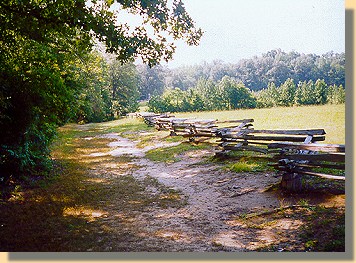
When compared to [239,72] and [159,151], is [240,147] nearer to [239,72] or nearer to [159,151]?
[239,72]

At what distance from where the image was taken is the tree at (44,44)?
4.35 meters

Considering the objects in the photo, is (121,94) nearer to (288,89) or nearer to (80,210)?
(288,89)

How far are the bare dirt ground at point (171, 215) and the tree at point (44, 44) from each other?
1.20 metres

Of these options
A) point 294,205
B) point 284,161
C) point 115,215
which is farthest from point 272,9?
point 115,215

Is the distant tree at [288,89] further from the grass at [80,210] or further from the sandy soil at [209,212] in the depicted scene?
the grass at [80,210]

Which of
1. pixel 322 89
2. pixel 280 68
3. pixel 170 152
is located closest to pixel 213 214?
pixel 322 89

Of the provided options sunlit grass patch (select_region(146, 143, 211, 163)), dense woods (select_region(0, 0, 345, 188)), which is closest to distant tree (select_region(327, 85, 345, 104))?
dense woods (select_region(0, 0, 345, 188))

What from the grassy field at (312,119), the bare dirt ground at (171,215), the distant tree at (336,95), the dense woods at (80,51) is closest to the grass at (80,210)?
the bare dirt ground at (171,215)

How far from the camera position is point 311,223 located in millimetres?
3398

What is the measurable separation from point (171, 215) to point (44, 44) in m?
4.36

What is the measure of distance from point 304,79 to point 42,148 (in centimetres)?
605

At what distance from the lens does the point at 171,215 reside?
4.25 meters

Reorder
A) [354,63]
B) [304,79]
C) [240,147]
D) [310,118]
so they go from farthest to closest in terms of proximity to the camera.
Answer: [240,147] < [310,118] < [304,79] < [354,63]

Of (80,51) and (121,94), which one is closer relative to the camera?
(80,51)
